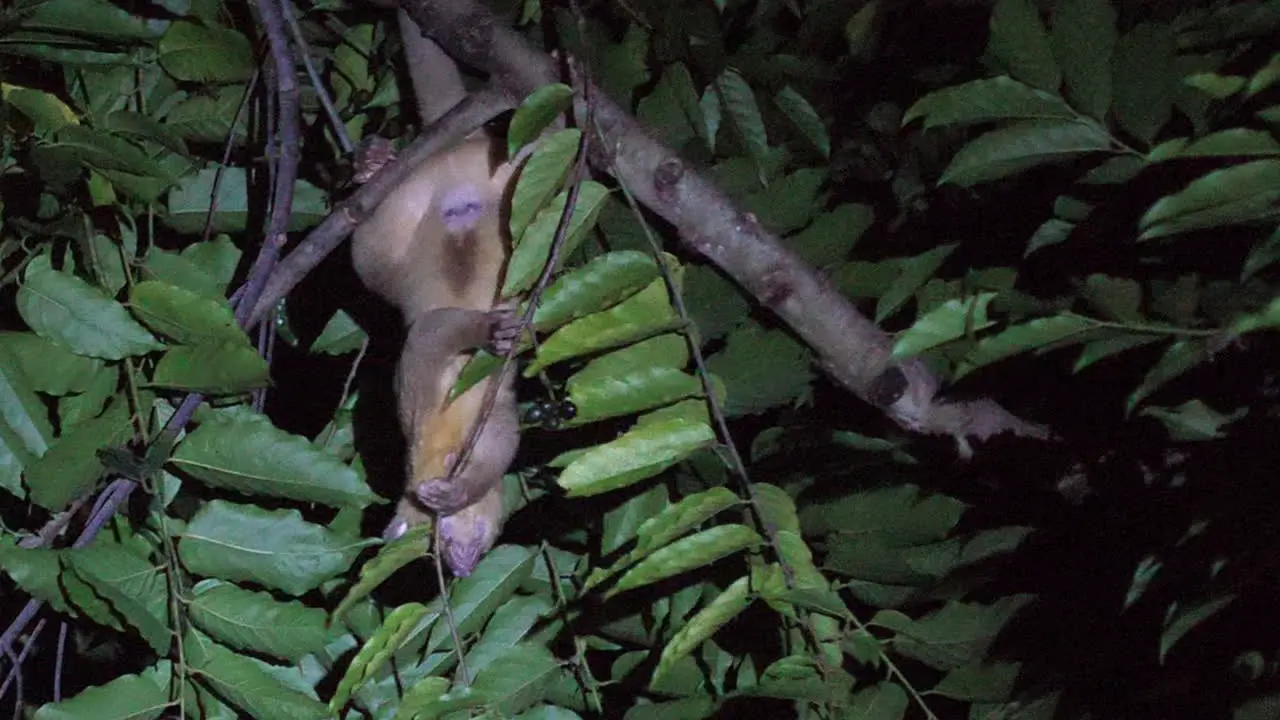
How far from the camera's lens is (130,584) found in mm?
2051

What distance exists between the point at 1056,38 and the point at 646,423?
965 millimetres

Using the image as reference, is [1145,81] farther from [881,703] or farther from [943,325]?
[881,703]

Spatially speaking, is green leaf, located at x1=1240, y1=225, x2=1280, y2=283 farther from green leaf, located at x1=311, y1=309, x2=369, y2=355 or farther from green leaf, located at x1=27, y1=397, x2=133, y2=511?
green leaf, located at x1=311, y1=309, x2=369, y2=355

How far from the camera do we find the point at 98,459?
6.64ft

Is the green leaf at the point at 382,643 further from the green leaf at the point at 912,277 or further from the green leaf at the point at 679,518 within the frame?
the green leaf at the point at 912,277

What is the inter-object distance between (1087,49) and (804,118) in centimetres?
74

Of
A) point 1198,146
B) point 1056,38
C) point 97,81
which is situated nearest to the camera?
point 1198,146

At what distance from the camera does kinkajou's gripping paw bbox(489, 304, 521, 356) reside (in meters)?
2.62

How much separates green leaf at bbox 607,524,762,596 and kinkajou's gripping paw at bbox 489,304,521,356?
972 mm

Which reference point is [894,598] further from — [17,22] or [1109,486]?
[17,22]

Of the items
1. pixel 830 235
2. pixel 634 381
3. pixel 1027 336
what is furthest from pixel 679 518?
pixel 830 235

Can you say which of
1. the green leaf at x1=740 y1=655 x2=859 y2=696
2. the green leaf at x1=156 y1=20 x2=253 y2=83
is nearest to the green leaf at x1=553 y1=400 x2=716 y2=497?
the green leaf at x1=740 y1=655 x2=859 y2=696

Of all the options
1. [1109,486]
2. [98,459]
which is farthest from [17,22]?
[1109,486]

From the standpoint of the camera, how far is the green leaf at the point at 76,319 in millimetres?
1995
